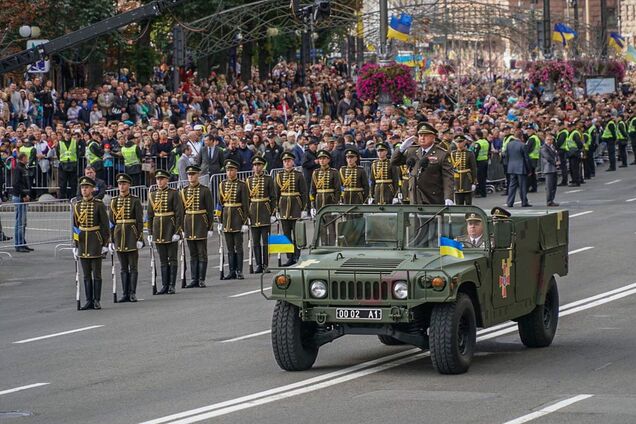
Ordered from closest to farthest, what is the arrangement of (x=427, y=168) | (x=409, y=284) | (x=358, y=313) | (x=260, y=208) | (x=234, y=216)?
(x=409, y=284) → (x=358, y=313) → (x=427, y=168) → (x=234, y=216) → (x=260, y=208)

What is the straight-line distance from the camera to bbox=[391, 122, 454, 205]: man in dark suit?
1866cm

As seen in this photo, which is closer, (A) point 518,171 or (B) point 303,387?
(B) point 303,387

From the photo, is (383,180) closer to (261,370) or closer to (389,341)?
(389,341)

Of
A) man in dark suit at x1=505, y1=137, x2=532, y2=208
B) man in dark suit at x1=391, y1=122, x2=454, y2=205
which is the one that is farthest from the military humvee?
man in dark suit at x1=505, y1=137, x2=532, y2=208

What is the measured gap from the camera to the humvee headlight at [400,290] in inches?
577

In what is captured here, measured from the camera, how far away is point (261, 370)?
51.4 feet

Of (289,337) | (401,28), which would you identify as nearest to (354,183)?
(289,337)

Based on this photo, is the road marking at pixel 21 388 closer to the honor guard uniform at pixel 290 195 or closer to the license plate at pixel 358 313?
the license plate at pixel 358 313

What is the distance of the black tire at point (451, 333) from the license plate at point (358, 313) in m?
0.51

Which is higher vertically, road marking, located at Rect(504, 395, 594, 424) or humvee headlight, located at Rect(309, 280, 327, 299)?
humvee headlight, located at Rect(309, 280, 327, 299)

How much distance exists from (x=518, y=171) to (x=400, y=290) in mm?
21508

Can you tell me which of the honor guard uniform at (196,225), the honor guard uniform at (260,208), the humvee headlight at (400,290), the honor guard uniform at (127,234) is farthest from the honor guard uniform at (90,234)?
the humvee headlight at (400,290)

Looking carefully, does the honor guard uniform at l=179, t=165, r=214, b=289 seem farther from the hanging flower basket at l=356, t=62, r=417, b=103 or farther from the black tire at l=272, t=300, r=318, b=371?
the hanging flower basket at l=356, t=62, r=417, b=103

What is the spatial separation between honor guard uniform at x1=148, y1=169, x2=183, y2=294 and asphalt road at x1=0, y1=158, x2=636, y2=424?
480mm
